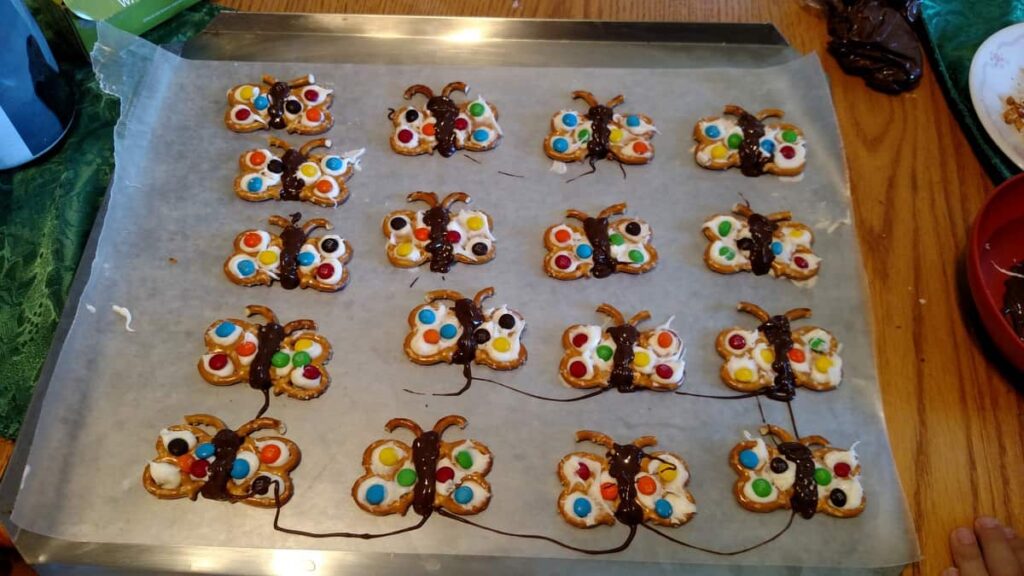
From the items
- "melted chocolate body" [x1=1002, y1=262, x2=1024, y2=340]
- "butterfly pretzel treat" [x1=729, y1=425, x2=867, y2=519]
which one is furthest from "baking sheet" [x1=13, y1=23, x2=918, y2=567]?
"melted chocolate body" [x1=1002, y1=262, x2=1024, y2=340]

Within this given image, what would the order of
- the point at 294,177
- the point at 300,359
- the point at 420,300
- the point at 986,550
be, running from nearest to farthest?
the point at 986,550, the point at 300,359, the point at 420,300, the point at 294,177

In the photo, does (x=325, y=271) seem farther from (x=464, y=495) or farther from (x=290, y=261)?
(x=464, y=495)

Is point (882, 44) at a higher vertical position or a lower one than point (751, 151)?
higher

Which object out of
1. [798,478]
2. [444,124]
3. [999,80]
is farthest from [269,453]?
[999,80]

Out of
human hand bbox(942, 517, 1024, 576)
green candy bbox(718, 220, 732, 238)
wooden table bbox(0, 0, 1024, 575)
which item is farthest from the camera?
green candy bbox(718, 220, 732, 238)

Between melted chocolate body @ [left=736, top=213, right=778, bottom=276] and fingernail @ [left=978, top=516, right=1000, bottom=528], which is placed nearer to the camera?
fingernail @ [left=978, top=516, right=1000, bottom=528]

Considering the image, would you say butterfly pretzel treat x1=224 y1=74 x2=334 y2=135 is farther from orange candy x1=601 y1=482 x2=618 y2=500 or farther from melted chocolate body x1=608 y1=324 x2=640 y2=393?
orange candy x1=601 y1=482 x2=618 y2=500

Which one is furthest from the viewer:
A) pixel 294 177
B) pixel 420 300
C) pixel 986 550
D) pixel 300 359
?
pixel 294 177
